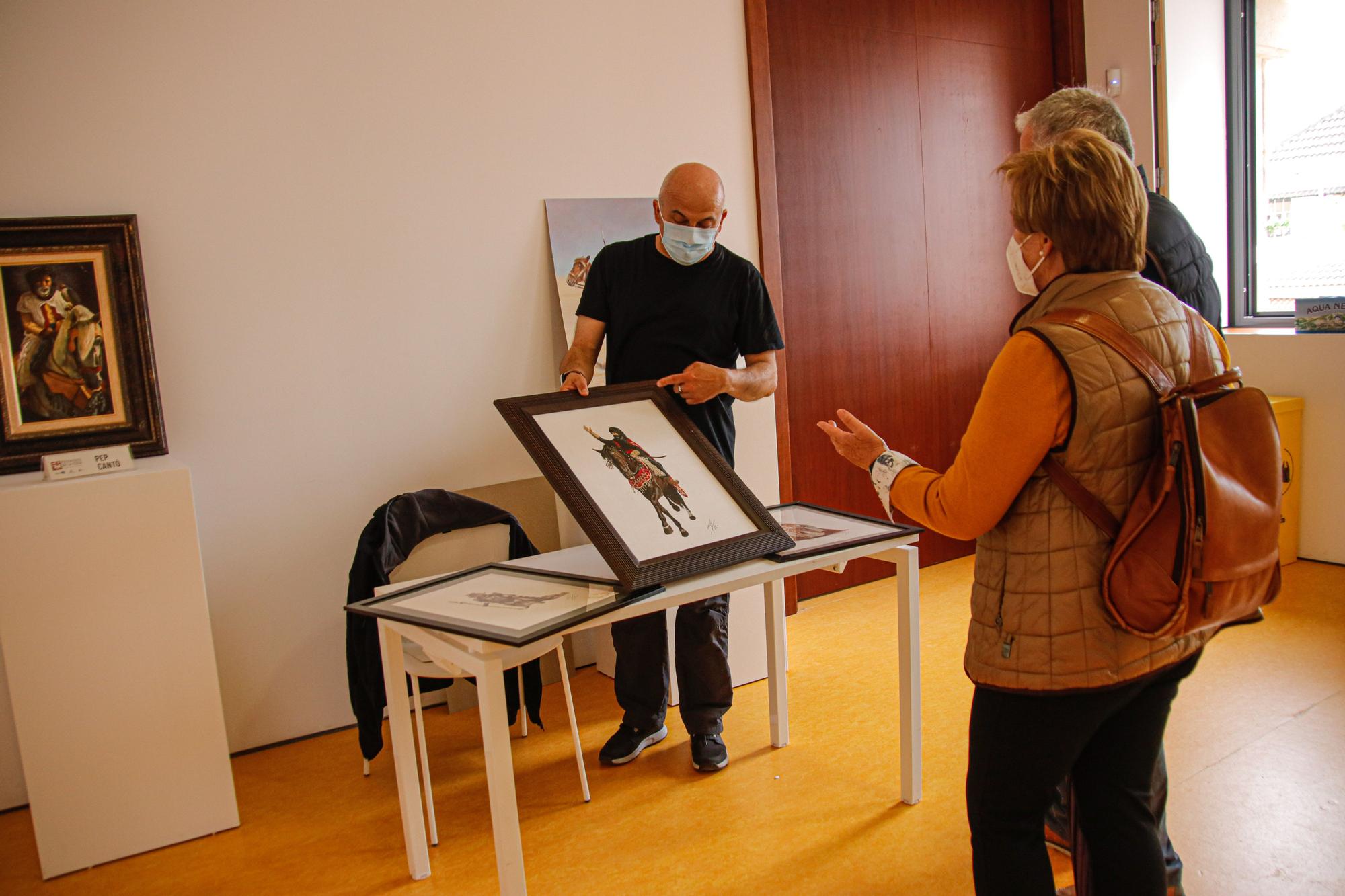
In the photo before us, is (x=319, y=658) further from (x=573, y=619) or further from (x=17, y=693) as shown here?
(x=573, y=619)

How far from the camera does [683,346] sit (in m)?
2.82

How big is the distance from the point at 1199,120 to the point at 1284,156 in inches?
17.9

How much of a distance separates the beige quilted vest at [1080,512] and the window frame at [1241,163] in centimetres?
428

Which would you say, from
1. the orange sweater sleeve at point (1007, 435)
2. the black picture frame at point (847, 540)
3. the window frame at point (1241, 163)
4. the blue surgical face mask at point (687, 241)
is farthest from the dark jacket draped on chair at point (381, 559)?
the window frame at point (1241, 163)

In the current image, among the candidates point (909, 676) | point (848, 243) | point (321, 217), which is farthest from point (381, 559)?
point (848, 243)

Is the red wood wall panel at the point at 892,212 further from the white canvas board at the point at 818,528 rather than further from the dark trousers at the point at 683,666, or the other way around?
the white canvas board at the point at 818,528

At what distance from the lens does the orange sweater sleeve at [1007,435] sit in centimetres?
140

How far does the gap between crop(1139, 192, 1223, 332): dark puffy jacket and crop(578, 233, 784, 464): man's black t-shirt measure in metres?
1.12

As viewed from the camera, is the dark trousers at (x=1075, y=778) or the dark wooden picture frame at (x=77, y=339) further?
the dark wooden picture frame at (x=77, y=339)

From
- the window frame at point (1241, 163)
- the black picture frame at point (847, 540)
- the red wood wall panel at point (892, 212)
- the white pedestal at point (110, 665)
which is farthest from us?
the window frame at point (1241, 163)

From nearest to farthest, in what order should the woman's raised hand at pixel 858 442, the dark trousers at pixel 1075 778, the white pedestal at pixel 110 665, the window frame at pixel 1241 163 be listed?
the dark trousers at pixel 1075 778, the woman's raised hand at pixel 858 442, the white pedestal at pixel 110 665, the window frame at pixel 1241 163

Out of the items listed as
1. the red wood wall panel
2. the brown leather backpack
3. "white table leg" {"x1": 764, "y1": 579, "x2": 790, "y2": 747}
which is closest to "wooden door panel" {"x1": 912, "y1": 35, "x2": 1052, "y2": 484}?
the red wood wall panel

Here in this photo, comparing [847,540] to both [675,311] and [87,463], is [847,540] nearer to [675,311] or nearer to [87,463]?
[675,311]

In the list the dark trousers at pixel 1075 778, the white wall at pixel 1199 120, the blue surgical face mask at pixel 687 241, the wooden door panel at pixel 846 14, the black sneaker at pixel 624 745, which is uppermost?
the wooden door panel at pixel 846 14
